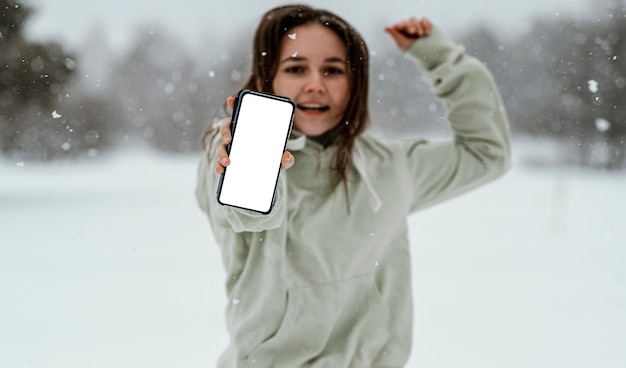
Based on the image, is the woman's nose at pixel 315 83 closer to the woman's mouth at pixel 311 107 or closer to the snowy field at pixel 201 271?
the woman's mouth at pixel 311 107

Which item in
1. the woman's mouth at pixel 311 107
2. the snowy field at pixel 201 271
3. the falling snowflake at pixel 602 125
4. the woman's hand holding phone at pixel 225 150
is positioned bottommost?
the snowy field at pixel 201 271

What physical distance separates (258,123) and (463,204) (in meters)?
2.05

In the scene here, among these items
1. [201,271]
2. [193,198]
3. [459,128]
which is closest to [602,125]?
[193,198]

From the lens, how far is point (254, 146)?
0.47m

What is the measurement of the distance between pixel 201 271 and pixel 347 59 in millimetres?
1256

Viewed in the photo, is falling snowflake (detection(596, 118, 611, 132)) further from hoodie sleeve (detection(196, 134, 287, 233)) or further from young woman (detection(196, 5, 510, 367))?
hoodie sleeve (detection(196, 134, 287, 233))

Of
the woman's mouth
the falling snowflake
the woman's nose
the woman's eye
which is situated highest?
the falling snowflake

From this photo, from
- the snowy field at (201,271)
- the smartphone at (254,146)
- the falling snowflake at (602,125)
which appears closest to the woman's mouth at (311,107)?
the smartphone at (254,146)

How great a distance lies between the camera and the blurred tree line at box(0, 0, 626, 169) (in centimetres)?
197

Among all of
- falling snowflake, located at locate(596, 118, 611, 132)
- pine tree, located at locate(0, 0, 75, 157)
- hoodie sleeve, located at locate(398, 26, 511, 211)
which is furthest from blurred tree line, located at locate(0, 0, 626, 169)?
hoodie sleeve, located at locate(398, 26, 511, 211)

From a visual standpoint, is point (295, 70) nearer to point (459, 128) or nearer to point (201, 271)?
point (459, 128)

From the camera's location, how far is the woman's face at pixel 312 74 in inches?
23.9

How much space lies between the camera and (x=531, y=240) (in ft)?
7.23

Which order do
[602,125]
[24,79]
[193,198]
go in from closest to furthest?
1. [193,198]
2. [24,79]
3. [602,125]
